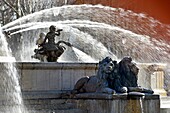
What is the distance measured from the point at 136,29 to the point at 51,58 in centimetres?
1979

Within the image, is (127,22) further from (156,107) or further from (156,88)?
(156,107)

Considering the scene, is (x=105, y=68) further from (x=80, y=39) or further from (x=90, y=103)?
(x=80, y=39)

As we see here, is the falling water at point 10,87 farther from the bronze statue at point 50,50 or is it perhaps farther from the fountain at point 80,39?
the bronze statue at point 50,50

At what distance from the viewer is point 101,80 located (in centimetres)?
1248

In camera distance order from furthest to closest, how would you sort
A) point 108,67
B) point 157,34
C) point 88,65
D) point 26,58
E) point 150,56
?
point 157,34 < point 150,56 < point 26,58 < point 88,65 < point 108,67

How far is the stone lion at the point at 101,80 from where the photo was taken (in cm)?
1236

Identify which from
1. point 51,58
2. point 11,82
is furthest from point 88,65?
point 11,82

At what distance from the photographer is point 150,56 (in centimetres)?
2606

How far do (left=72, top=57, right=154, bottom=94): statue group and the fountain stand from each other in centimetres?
79

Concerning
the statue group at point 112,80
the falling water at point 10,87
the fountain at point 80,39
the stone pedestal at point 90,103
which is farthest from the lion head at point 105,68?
the falling water at point 10,87

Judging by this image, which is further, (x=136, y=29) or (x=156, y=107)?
(x=136, y=29)

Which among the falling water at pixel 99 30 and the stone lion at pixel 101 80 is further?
the falling water at pixel 99 30

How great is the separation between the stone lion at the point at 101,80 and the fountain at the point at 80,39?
0.76 meters

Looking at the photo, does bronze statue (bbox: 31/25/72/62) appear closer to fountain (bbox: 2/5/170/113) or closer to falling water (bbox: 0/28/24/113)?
fountain (bbox: 2/5/170/113)
